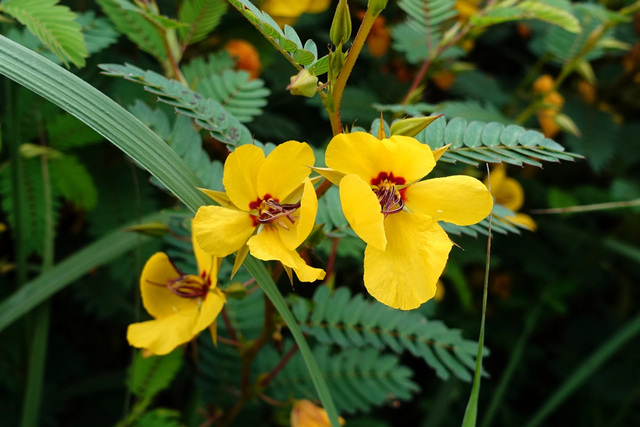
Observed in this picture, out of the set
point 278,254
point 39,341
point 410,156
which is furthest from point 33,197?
point 410,156

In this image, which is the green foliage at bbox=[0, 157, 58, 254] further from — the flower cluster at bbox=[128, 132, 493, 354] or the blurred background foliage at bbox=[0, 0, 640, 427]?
the flower cluster at bbox=[128, 132, 493, 354]

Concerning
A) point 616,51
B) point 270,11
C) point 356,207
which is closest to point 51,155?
point 270,11

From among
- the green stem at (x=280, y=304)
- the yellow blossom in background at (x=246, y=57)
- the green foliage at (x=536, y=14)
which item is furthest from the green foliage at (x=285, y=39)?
the yellow blossom in background at (x=246, y=57)

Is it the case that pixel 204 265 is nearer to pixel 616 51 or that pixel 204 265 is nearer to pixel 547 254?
pixel 547 254

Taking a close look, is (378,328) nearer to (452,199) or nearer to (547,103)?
(452,199)

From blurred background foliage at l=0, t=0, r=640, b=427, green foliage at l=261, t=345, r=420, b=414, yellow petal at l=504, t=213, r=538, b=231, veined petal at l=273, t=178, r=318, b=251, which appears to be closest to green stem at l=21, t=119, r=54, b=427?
blurred background foliage at l=0, t=0, r=640, b=427

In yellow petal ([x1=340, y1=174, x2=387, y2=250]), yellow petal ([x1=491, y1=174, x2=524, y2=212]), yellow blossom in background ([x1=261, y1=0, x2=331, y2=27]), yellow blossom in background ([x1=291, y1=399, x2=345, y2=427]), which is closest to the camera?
yellow petal ([x1=340, y1=174, x2=387, y2=250])
